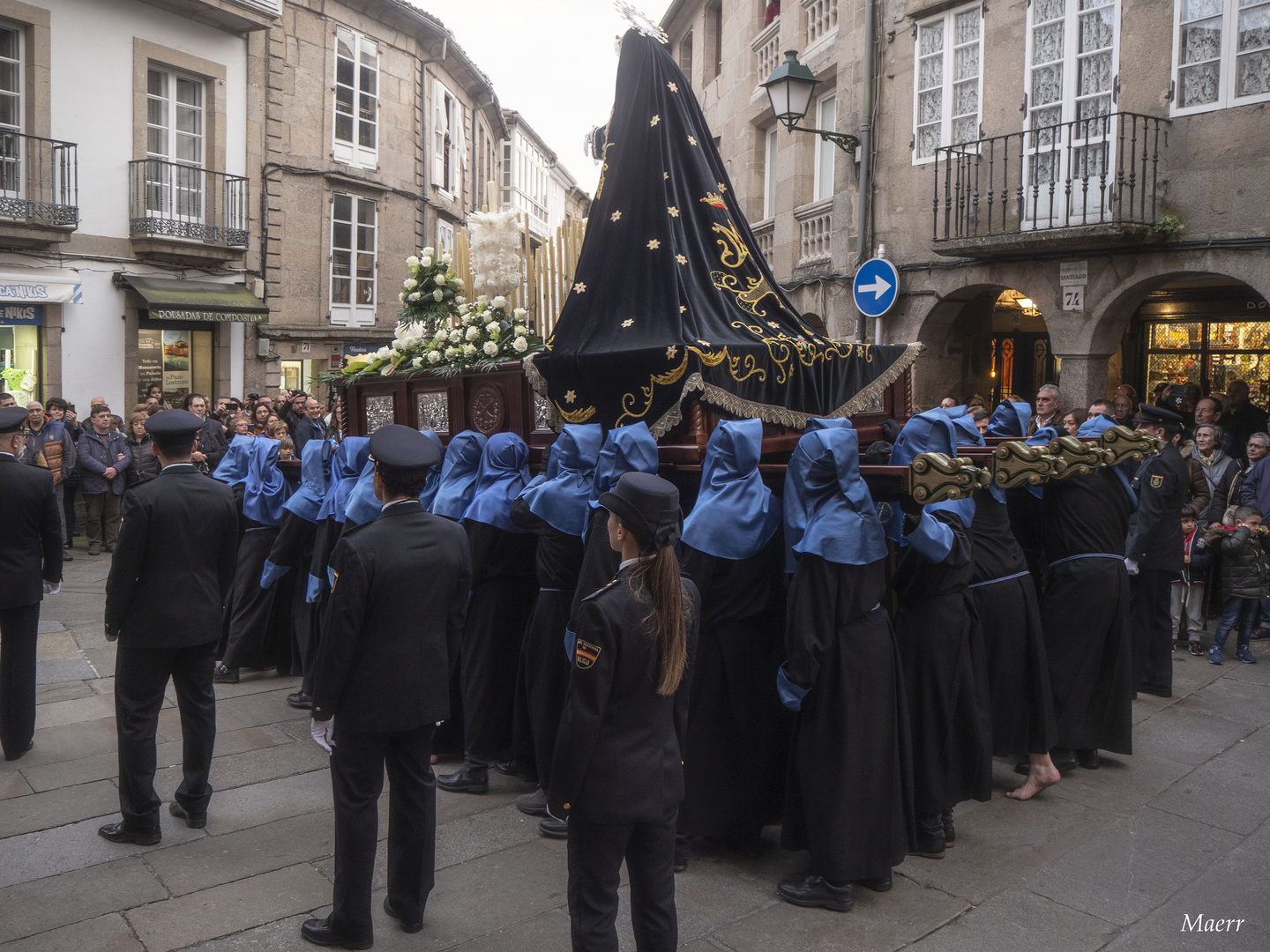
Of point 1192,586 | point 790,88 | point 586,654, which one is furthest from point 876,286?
point 586,654

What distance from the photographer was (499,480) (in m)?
5.89

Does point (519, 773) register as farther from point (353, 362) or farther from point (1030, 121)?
point (1030, 121)

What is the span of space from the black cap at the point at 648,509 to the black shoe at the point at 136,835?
314 centimetres

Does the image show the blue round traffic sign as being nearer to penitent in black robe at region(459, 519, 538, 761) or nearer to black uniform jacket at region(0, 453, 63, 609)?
penitent in black robe at region(459, 519, 538, 761)

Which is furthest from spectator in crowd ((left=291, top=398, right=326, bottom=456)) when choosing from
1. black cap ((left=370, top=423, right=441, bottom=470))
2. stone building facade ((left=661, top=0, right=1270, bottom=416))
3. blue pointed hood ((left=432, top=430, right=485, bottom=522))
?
black cap ((left=370, top=423, right=441, bottom=470))

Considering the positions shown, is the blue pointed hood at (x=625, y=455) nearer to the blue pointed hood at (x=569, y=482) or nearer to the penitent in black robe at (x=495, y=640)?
the blue pointed hood at (x=569, y=482)

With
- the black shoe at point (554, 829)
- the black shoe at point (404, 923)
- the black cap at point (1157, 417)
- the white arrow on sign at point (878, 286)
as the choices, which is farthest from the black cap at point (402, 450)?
the white arrow on sign at point (878, 286)

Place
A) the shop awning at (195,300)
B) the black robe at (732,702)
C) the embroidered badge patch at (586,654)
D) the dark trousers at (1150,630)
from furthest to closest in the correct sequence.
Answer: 1. the shop awning at (195,300)
2. the dark trousers at (1150,630)
3. the black robe at (732,702)
4. the embroidered badge patch at (586,654)

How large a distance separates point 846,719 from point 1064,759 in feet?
7.87

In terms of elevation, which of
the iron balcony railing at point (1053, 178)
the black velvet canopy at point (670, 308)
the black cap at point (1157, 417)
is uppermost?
the iron balcony railing at point (1053, 178)

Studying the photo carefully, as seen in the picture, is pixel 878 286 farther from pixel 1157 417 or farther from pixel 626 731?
pixel 626 731

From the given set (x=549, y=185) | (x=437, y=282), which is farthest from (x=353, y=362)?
(x=549, y=185)

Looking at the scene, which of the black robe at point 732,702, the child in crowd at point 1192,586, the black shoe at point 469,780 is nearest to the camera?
the black robe at point 732,702

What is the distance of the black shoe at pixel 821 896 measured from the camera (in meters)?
4.30
